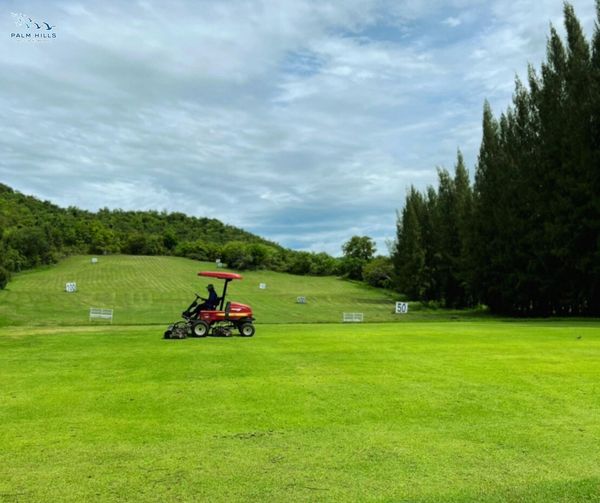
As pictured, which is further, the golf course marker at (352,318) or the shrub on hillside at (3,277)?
the shrub on hillside at (3,277)

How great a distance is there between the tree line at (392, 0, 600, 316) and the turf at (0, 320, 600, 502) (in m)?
23.1

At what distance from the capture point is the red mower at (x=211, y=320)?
17656mm

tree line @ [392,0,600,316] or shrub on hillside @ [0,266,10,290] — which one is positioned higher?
tree line @ [392,0,600,316]

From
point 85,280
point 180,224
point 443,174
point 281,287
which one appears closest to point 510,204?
point 443,174

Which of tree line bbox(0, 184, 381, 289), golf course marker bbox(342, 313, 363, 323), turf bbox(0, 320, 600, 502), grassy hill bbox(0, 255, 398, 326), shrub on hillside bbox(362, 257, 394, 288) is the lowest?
turf bbox(0, 320, 600, 502)

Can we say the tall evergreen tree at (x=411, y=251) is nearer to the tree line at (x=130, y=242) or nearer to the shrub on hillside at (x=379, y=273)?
the shrub on hillside at (x=379, y=273)

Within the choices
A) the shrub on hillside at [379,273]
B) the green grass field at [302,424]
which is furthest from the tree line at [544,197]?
the shrub on hillside at [379,273]

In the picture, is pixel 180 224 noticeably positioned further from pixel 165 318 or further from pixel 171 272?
pixel 165 318

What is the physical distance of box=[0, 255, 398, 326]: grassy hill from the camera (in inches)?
1566

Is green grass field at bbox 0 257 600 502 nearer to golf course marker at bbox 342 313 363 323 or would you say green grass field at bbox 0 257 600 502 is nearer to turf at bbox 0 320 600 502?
turf at bbox 0 320 600 502

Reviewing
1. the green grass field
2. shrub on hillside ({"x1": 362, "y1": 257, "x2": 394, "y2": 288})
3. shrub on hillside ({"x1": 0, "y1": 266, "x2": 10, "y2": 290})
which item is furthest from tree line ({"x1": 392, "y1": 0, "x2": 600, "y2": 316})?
shrub on hillside ({"x1": 0, "y1": 266, "x2": 10, "y2": 290})

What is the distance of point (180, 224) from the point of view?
136250 millimetres

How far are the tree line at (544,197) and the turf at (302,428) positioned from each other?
23133 millimetres

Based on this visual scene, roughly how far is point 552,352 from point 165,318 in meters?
29.0
